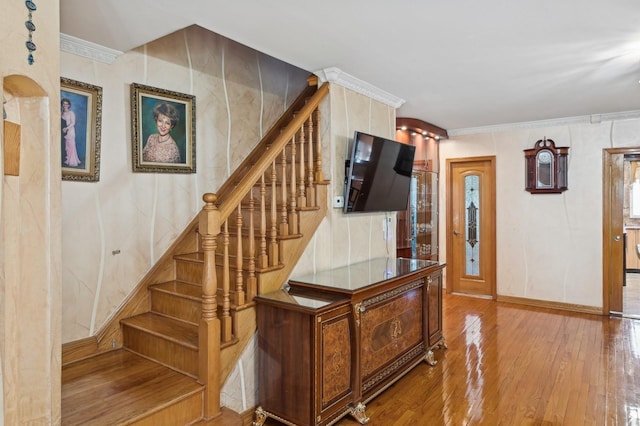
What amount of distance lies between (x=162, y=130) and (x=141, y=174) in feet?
1.30

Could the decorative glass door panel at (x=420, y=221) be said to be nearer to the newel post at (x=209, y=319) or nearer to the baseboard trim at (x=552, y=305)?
the baseboard trim at (x=552, y=305)

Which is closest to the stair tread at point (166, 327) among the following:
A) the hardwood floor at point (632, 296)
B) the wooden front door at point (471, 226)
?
the wooden front door at point (471, 226)

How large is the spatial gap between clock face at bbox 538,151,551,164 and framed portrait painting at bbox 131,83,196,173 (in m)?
4.40

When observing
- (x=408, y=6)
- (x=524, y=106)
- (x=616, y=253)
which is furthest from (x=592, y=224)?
(x=408, y=6)

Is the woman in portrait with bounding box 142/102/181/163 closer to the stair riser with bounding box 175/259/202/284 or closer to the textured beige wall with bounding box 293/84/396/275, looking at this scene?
the stair riser with bounding box 175/259/202/284

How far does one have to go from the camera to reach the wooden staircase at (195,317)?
2275 millimetres

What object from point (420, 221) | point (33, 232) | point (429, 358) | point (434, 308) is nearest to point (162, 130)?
point (33, 232)

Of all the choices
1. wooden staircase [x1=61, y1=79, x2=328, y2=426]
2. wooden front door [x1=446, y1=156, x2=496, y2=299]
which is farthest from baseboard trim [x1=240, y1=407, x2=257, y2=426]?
wooden front door [x1=446, y1=156, x2=496, y2=299]

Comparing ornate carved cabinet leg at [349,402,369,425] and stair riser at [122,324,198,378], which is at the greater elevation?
stair riser at [122,324,198,378]

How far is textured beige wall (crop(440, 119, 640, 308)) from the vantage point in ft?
16.6

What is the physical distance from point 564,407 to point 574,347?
4.50 ft

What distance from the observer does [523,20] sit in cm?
237

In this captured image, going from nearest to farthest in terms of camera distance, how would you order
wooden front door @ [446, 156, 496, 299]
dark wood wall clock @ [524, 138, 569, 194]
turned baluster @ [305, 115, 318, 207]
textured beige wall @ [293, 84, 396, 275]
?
turned baluster @ [305, 115, 318, 207] < textured beige wall @ [293, 84, 396, 275] < dark wood wall clock @ [524, 138, 569, 194] < wooden front door @ [446, 156, 496, 299]

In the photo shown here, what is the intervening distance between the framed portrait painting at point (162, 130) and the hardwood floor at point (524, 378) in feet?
6.95
